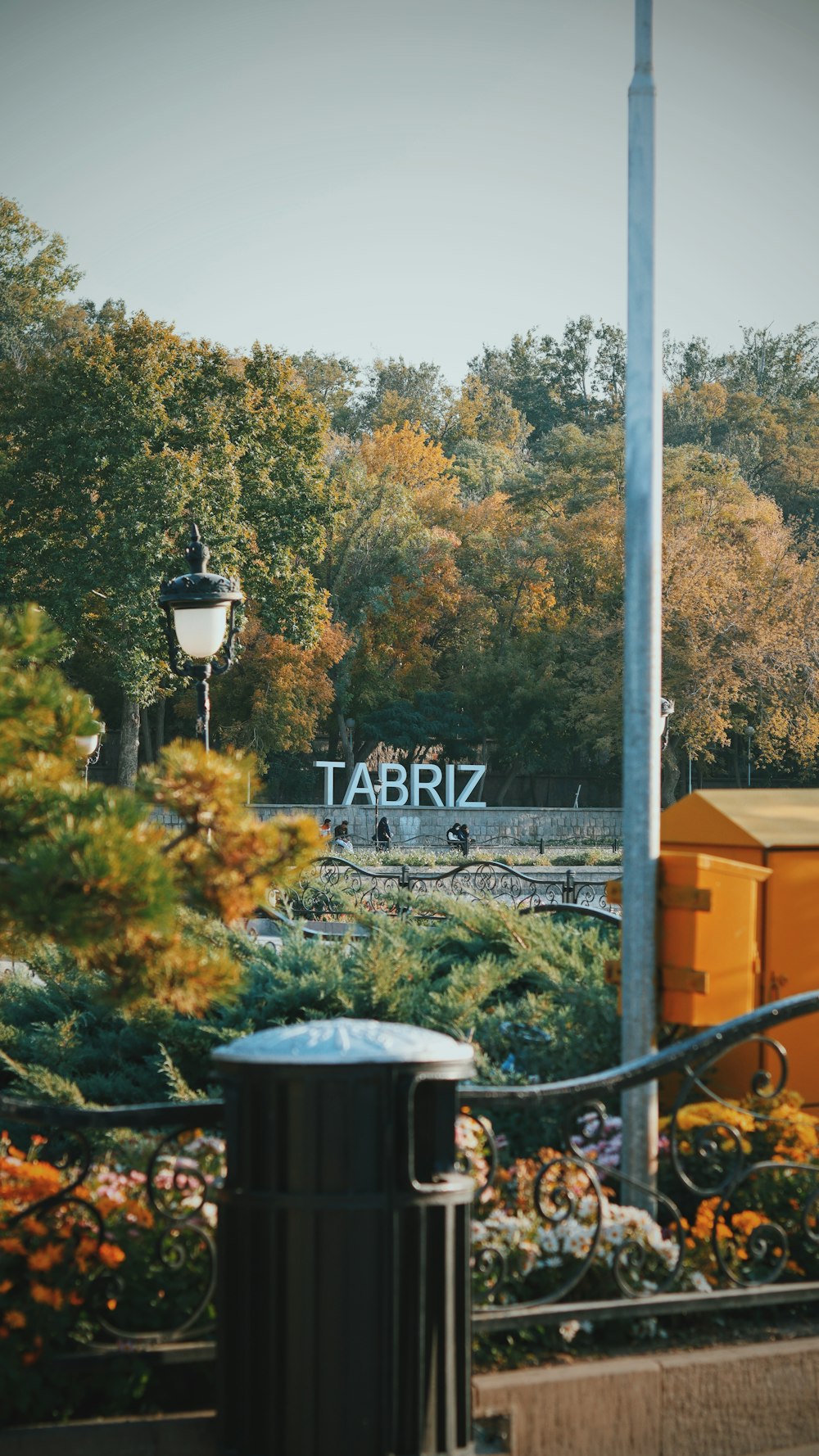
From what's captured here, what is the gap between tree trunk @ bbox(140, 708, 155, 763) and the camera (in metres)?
50.2

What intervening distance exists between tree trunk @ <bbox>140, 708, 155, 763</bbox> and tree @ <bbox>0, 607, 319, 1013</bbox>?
46008 millimetres

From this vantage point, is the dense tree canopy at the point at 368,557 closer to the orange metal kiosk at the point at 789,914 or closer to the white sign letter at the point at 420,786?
the white sign letter at the point at 420,786

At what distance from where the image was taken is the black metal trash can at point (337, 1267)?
128 inches

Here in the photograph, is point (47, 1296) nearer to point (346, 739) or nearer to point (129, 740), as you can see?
point (129, 740)

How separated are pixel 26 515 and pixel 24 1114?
1464 inches

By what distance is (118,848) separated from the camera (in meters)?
3.16

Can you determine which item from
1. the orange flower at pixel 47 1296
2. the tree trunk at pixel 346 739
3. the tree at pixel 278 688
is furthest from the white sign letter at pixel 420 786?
the orange flower at pixel 47 1296

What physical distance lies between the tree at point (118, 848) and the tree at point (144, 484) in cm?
3399

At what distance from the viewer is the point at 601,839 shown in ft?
146

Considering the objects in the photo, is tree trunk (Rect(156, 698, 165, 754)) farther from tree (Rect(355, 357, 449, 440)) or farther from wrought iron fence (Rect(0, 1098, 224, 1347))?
wrought iron fence (Rect(0, 1098, 224, 1347))

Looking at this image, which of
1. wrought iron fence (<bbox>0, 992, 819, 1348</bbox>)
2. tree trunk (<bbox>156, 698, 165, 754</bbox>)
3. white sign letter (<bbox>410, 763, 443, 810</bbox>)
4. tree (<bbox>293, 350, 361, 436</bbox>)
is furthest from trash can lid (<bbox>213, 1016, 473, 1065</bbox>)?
tree (<bbox>293, 350, 361, 436</bbox>)

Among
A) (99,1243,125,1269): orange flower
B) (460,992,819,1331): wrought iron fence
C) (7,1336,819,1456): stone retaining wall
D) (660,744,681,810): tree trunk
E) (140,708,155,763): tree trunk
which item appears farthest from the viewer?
(140,708,155,763): tree trunk

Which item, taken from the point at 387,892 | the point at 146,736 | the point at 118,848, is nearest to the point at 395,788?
the point at 146,736

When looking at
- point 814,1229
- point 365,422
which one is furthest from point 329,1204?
point 365,422
